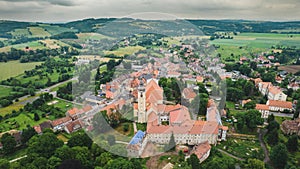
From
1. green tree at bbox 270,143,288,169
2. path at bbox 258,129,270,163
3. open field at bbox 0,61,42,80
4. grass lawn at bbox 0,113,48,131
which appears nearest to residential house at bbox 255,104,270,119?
path at bbox 258,129,270,163

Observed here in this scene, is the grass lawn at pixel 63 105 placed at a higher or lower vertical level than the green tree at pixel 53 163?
lower

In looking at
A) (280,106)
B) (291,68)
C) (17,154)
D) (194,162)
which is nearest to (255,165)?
(194,162)

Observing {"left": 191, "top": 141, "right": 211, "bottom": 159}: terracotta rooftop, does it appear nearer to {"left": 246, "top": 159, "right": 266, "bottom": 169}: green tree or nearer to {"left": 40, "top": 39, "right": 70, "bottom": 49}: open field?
{"left": 246, "top": 159, "right": 266, "bottom": 169}: green tree

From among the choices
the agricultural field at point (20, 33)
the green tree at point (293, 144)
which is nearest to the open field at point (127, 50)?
the green tree at point (293, 144)

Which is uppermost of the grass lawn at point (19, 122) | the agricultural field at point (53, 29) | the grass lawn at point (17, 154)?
the agricultural field at point (53, 29)

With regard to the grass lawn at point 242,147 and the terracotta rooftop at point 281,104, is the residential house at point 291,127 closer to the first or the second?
the grass lawn at point 242,147

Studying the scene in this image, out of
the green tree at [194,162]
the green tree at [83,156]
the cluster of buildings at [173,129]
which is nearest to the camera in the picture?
the green tree at [194,162]
